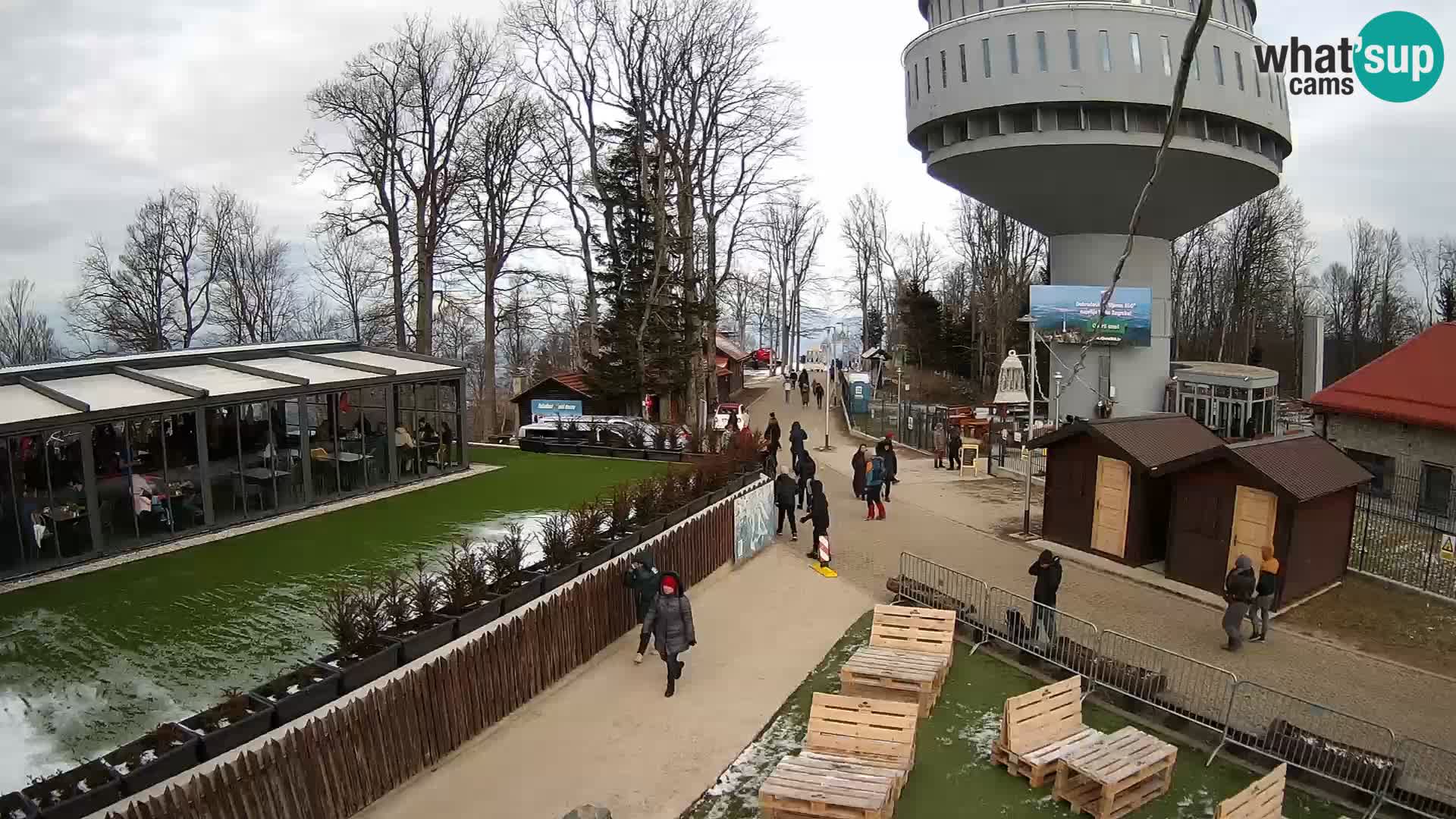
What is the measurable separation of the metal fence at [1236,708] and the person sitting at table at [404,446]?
1277cm

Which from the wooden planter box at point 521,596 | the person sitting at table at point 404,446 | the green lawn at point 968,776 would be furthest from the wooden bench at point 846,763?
the person sitting at table at point 404,446

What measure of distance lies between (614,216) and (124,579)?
84.3 ft

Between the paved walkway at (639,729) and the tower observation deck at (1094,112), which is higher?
the tower observation deck at (1094,112)

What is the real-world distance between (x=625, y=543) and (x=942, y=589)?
555 cm

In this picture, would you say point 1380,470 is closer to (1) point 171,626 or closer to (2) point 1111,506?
(2) point 1111,506

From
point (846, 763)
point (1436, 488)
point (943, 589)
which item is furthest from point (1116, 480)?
point (846, 763)

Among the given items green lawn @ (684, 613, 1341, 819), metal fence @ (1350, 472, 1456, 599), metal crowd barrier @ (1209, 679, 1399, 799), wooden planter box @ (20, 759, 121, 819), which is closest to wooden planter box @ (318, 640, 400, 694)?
wooden planter box @ (20, 759, 121, 819)

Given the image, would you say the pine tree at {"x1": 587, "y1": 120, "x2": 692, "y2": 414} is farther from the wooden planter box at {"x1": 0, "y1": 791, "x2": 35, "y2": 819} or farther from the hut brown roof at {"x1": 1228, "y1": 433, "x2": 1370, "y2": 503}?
the wooden planter box at {"x1": 0, "y1": 791, "x2": 35, "y2": 819}

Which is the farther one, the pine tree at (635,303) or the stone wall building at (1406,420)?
the pine tree at (635,303)

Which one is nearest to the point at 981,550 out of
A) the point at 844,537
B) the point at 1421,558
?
the point at 844,537

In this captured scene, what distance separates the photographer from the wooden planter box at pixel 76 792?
7000mm

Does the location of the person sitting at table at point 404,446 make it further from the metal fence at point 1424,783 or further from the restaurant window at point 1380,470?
the restaurant window at point 1380,470

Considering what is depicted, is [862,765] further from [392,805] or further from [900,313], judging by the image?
[900,313]

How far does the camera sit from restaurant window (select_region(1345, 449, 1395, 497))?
2281cm
